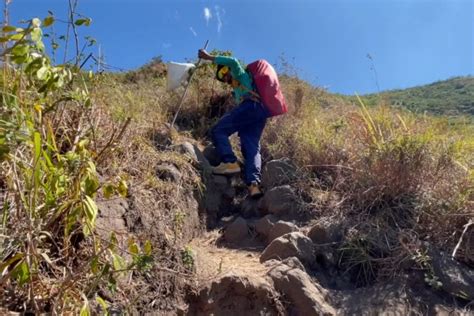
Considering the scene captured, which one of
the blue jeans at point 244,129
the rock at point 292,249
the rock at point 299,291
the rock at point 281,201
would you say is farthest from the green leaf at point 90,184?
the blue jeans at point 244,129

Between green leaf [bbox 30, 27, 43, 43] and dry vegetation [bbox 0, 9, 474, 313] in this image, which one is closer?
green leaf [bbox 30, 27, 43, 43]

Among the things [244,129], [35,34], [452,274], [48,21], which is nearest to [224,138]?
[244,129]

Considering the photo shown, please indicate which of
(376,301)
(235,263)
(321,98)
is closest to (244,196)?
(235,263)

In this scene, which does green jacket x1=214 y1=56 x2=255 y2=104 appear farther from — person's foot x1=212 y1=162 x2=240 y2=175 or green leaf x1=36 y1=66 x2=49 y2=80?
green leaf x1=36 y1=66 x2=49 y2=80

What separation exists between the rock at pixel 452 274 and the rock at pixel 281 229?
1.02 meters

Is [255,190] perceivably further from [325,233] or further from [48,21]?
[48,21]

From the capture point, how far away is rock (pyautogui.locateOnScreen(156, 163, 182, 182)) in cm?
336

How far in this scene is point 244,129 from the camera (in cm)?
445

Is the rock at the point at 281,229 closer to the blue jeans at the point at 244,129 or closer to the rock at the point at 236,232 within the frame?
the rock at the point at 236,232

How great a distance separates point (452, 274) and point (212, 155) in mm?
2660

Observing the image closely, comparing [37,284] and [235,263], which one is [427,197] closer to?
[235,263]

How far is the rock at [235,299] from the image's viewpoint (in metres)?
2.43

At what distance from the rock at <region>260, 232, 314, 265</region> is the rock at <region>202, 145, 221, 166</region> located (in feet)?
5.47

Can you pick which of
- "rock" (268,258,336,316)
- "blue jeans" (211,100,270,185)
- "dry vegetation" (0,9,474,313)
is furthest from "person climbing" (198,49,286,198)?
"rock" (268,258,336,316)
